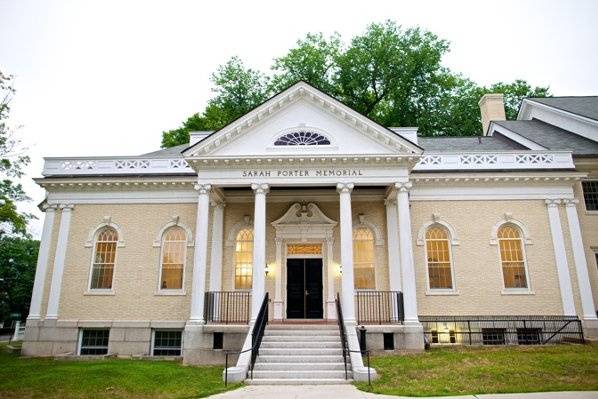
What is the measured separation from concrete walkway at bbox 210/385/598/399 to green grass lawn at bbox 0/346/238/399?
29.0 inches

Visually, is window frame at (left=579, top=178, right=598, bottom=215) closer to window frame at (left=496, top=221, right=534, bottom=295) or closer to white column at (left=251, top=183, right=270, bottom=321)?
window frame at (left=496, top=221, right=534, bottom=295)

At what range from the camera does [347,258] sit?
14.6m

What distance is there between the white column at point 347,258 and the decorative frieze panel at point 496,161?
4195 mm

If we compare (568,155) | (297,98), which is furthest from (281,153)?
(568,155)

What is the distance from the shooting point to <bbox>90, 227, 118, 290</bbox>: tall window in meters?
17.4

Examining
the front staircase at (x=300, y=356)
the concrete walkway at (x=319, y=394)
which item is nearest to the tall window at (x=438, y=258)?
the front staircase at (x=300, y=356)

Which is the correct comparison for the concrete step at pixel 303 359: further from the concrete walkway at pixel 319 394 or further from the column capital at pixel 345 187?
the column capital at pixel 345 187

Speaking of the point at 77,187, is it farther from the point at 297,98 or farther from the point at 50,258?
the point at 297,98

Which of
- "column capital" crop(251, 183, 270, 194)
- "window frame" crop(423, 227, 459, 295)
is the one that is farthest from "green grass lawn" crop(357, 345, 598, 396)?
"column capital" crop(251, 183, 270, 194)

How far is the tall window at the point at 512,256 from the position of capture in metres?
16.8

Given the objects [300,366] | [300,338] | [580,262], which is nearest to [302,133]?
[300,338]

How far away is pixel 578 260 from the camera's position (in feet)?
54.2

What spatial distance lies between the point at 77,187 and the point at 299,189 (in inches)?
381

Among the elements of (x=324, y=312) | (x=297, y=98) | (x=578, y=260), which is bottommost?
(x=324, y=312)
